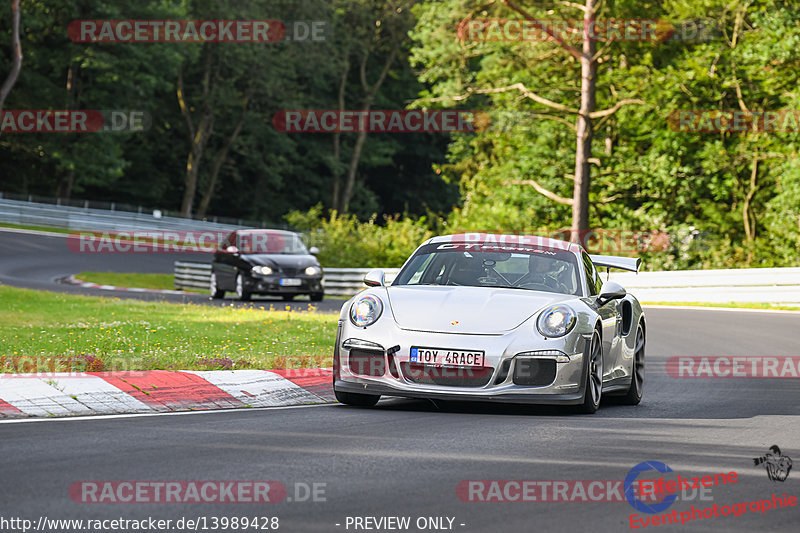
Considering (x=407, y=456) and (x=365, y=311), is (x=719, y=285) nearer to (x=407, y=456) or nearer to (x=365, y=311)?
(x=365, y=311)

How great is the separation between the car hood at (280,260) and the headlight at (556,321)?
59.3 feet

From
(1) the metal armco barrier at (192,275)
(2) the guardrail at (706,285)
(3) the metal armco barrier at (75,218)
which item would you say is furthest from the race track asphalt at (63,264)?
(3) the metal armco barrier at (75,218)

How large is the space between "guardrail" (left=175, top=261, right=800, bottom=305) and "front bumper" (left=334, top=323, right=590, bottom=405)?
16.9 metres

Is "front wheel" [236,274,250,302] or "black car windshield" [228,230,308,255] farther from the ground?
"black car windshield" [228,230,308,255]

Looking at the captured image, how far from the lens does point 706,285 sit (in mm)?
29625

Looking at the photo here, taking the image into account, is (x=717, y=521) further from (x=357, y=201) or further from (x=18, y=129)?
(x=357, y=201)

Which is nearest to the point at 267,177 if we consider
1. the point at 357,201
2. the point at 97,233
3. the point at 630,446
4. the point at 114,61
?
the point at 357,201

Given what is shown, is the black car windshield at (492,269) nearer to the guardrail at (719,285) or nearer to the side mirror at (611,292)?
the side mirror at (611,292)

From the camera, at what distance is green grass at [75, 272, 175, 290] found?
36219mm

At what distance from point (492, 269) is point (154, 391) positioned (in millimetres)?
3043

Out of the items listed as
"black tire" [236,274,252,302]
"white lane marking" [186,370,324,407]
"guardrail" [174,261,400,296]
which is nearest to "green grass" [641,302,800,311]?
"guardrail" [174,261,400,296]

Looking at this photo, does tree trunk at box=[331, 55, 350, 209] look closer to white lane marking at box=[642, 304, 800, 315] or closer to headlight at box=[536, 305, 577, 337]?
white lane marking at box=[642, 304, 800, 315]

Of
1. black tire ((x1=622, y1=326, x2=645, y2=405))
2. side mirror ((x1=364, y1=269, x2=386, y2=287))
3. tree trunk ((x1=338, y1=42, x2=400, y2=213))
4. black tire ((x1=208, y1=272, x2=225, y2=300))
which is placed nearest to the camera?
side mirror ((x1=364, y1=269, x2=386, y2=287))

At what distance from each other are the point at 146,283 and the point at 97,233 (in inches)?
755
